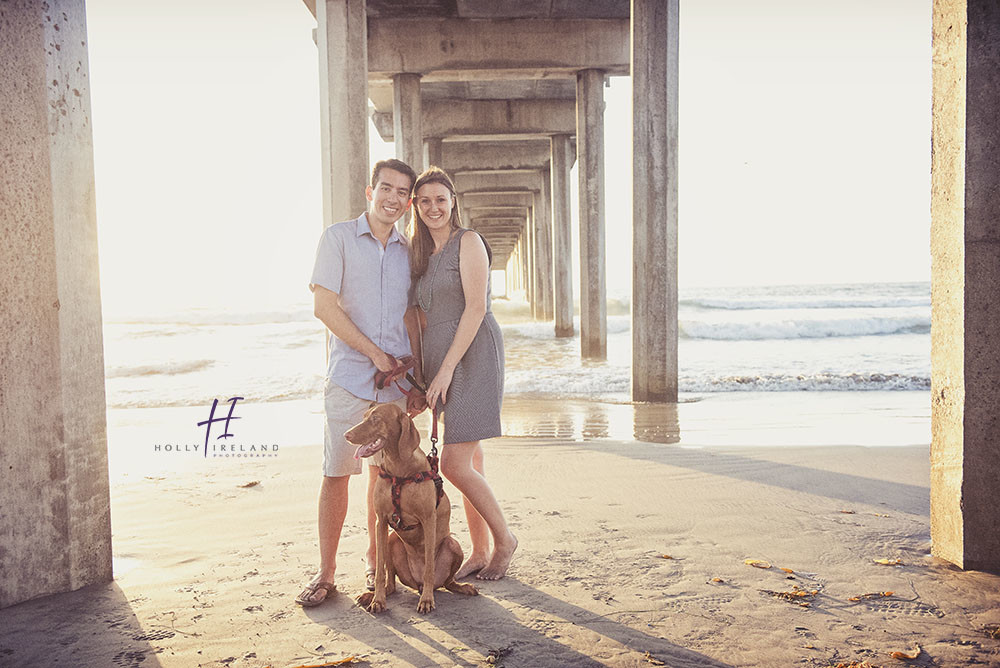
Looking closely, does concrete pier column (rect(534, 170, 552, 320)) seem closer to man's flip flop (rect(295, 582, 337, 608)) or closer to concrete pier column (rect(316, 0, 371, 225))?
concrete pier column (rect(316, 0, 371, 225))

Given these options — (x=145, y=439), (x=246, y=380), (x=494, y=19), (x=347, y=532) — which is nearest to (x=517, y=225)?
(x=494, y=19)

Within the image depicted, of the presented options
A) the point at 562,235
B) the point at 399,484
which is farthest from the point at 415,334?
the point at 562,235

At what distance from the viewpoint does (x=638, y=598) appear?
281cm

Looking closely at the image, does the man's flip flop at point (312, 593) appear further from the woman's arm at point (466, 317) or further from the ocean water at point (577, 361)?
the ocean water at point (577, 361)

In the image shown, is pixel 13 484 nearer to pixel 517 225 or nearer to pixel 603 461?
pixel 603 461

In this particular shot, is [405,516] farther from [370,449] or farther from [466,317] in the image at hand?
[466,317]

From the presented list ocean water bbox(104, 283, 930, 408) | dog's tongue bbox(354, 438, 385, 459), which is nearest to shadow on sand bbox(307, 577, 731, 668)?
dog's tongue bbox(354, 438, 385, 459)

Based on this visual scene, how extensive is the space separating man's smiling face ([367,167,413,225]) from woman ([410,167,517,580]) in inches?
2.7

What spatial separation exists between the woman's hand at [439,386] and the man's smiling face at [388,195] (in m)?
0.67

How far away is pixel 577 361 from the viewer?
1298 centimetres

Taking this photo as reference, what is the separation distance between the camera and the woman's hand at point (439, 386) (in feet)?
9.34

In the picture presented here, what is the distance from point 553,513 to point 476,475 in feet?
3.66

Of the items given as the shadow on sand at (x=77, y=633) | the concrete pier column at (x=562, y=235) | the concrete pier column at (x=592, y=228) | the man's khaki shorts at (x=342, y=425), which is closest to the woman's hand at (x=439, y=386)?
the man's khaki shorts at (x=342, y=425)

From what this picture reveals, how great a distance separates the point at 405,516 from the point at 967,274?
8.17ft
